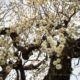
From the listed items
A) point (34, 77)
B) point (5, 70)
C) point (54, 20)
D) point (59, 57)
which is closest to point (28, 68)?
point (34, 77)

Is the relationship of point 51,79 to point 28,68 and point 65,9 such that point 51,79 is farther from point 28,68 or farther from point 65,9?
point 65,9

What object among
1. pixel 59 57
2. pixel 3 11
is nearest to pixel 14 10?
pixel 3 11

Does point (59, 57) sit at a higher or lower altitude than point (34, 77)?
higher

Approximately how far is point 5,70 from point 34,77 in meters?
1.20

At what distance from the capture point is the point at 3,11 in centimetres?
723

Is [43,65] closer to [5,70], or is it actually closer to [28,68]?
[28,68]

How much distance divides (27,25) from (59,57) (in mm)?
2542

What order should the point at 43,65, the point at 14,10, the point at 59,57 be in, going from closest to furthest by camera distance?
the point at 59,57 → the point at 43,65 → the point at 14,10

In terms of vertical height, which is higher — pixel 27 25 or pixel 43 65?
pixel 27 25

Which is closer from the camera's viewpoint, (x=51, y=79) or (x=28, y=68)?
(x=51, y=79)

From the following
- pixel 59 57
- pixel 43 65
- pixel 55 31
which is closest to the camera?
pixel 59 57

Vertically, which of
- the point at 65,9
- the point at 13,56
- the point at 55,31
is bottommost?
the point at 13,56

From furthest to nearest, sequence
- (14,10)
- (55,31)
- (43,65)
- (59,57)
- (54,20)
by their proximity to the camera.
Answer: (14,10), (43,65), (54,20), (55,31), (59,57)

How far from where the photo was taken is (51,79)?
15.8ft
